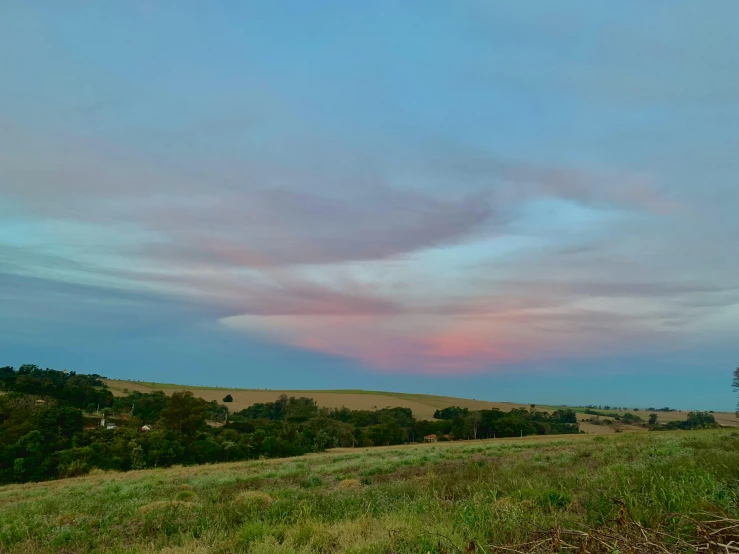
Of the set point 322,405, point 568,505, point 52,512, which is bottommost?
point 322,405

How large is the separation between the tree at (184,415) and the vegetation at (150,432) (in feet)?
0.45

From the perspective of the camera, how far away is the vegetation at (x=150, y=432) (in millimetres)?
48531

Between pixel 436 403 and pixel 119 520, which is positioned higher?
pixel 119 520

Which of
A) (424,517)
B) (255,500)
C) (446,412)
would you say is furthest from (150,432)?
(446,412)

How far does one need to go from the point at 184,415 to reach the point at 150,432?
876cm

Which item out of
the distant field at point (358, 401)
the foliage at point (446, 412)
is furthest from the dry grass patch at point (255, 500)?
the foliage at point (446, 412)

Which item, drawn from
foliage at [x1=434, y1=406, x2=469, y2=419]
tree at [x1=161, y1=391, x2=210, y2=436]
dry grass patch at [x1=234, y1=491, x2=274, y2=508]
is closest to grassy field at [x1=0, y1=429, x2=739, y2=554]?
dry grass patch at [x1=234, y1=491, x2=274, y2=508]

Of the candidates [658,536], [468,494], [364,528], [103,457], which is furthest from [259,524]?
[103,457]

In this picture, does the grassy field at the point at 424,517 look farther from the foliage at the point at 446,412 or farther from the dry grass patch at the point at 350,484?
the foliage at the point at 446,412

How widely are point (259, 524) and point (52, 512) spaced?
912 centimetres

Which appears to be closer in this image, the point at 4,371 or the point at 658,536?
the point at 658,536

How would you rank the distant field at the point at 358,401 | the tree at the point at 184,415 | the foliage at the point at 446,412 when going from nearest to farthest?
the tree at the point at 184,415
the foliage at the point at 446,412
the distant field at the point at 358,401

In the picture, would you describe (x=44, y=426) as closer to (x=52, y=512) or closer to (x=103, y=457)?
(x=103, y=457)

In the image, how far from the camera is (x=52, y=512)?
12.7 metres
